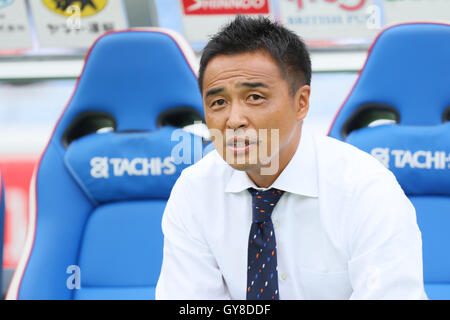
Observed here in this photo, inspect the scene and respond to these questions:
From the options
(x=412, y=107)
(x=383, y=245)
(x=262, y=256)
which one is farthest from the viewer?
(x=412, y=107)

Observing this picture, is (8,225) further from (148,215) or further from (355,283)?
(355,283)

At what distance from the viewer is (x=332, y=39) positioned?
1857 millimetres

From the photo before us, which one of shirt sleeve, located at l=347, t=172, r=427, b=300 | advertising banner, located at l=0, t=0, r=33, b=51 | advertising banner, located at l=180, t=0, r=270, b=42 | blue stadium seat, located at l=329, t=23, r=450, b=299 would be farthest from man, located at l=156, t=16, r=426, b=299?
advertising banner, located at l=0, t=0, r=33, b=51

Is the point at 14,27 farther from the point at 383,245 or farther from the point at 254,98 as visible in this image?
the point at 383,245

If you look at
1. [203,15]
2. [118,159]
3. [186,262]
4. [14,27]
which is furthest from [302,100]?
[14,27]

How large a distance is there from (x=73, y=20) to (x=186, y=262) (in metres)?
1.29

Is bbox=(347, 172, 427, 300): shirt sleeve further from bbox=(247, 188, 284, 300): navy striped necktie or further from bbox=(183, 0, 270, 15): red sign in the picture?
bbox=(183, 0, 270, 15): red sign

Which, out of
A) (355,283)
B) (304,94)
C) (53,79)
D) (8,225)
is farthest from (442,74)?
(8,225)

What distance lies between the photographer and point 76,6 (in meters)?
1.91

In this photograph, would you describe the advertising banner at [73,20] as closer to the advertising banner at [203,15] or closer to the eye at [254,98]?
the advertising banner at [203,15]

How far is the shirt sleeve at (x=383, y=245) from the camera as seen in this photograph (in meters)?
0.79

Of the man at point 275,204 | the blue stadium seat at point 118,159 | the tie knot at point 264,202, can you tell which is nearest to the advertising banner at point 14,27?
the blue stadium seat at point 118,159

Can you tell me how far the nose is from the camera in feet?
2.64

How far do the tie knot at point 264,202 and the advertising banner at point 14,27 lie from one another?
1361 millimetres
